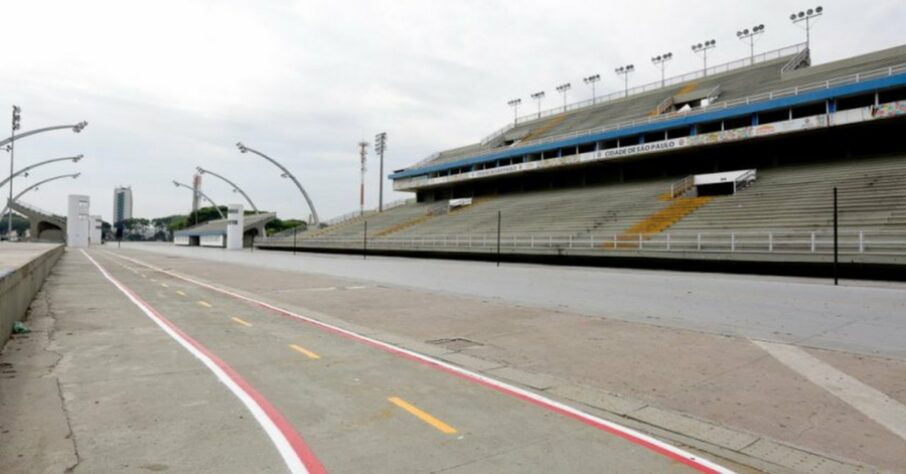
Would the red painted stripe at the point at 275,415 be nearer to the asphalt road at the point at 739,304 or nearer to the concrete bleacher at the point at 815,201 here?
the asphalt road at the point at 739,304

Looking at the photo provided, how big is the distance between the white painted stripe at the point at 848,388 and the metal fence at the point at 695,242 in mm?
16706

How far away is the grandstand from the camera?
1014 inches

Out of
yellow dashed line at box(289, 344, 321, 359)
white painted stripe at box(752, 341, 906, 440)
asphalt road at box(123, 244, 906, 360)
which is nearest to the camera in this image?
white painted stripe at box(752, 341, 906, 440)

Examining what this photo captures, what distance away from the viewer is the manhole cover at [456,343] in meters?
8.01

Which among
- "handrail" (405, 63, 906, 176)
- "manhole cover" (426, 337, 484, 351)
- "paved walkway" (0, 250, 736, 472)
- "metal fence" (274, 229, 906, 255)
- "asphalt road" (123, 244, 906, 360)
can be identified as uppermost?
"handrail" (405, 63, 906, 176)

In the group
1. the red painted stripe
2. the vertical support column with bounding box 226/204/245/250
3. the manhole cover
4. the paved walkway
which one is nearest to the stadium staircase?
the manhole cover

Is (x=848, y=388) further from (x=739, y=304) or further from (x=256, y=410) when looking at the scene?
(x=739, y=304)

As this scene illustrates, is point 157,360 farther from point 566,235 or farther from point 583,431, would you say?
point 566,235

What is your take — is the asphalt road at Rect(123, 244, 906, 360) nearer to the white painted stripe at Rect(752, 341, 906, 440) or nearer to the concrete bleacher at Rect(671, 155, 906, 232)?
the white painted stripe at Rect(752, 341, 906, 440)

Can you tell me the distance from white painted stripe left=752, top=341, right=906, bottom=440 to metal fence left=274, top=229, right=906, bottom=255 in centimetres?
1671

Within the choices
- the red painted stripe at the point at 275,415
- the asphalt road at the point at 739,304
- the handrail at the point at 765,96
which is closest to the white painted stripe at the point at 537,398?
the red painted stripe at the point at 275,415

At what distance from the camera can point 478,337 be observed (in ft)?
28.9

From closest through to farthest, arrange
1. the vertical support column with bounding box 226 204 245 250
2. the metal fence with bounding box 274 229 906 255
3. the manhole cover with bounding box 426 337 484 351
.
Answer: the manhole cover with bounding box 426 337 484 351 → the metal fence with bounding box 274 229 906 255 → the vertical support column with bounding box 226 204 245 250

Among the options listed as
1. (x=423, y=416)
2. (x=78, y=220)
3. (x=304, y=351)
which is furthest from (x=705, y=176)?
(x=78, y=220)
